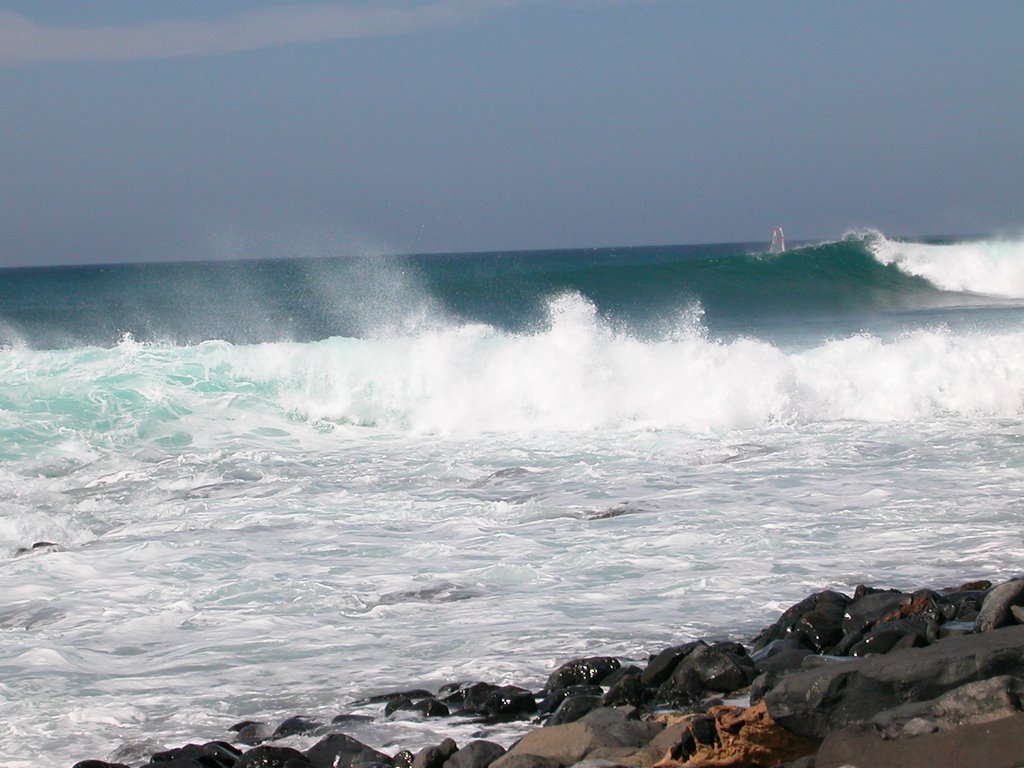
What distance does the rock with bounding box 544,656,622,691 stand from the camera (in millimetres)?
5883

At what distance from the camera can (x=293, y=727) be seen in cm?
552

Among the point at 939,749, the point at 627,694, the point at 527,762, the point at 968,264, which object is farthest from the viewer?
the point at 968,264

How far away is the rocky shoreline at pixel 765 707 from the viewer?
175 inches

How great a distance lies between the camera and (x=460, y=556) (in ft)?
28.9

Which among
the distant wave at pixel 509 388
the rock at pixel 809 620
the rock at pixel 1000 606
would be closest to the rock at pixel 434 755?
the rock at pixel 809 620

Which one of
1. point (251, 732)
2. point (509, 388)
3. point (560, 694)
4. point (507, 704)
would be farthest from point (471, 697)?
point (509, 388)

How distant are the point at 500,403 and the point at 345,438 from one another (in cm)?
228

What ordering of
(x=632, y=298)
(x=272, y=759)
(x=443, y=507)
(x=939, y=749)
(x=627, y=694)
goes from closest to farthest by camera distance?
(x=939, y=749) < (x=272, y=759) < (x=627, y=694) < (x=443, y=507) < (x=632, y=298)

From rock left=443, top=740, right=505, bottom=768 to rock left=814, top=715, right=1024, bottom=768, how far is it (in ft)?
3.99

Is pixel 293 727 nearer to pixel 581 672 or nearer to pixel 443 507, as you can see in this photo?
pixel 581 672

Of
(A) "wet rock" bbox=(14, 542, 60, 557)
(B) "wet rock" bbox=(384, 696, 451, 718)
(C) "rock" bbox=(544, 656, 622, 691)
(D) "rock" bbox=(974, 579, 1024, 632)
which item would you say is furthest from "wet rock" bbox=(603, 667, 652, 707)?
(A) "wet rock" bbox=(14, 542, 60, 557)

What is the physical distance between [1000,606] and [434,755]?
2.84 m

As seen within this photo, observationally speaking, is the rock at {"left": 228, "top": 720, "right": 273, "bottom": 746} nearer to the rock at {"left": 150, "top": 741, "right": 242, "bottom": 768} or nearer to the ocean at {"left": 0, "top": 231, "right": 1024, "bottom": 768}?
the ocean at {"left": 0, "top": 231, "right": 1024, "bottom": 768}

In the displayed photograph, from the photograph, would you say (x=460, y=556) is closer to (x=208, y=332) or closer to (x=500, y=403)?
(x=500, y=403)
